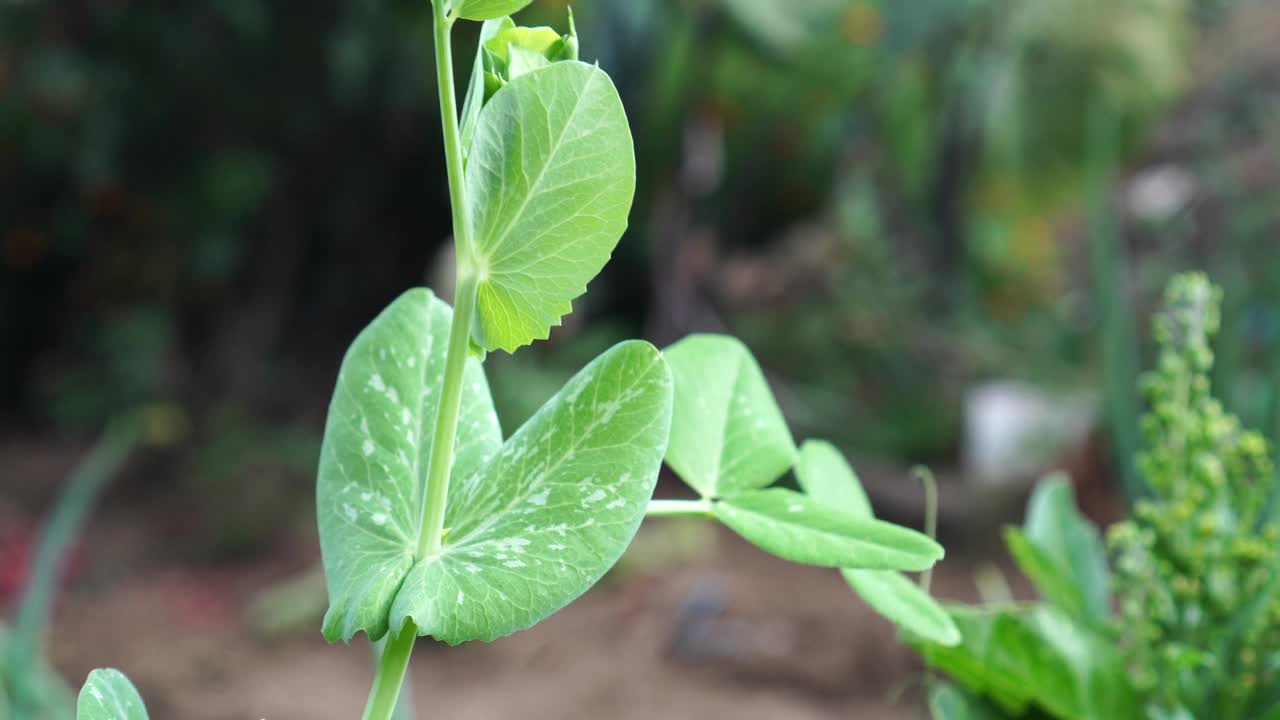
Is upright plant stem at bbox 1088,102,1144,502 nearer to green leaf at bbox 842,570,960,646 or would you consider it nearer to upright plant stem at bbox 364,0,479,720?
green leaf at bbox 842,570,960,646

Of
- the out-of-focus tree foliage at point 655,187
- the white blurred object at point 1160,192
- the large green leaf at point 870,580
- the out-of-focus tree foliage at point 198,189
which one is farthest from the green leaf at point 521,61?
the white blurred object at point 1160,192

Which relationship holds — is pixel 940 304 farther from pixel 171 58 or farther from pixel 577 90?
pixel 577 90

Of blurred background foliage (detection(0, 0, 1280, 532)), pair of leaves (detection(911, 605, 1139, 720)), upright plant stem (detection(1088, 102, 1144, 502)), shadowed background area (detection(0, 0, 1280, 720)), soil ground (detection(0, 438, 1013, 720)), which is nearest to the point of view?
pair of leaves (detection(911, 605, 1139, 720))

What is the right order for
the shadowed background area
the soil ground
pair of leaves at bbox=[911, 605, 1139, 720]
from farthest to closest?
the shadowed background area < the soil ground < pair of leaves at bbox=[911, 605, 1139, 720]

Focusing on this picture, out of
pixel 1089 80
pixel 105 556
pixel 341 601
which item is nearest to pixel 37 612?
pixel 341 601

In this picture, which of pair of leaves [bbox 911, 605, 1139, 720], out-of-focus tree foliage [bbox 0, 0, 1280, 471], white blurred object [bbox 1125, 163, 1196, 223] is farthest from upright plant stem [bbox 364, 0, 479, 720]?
white blurred object [bbox 1125, 163, 1196, 223]

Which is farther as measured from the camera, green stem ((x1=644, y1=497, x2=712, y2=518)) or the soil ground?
the soil ground
